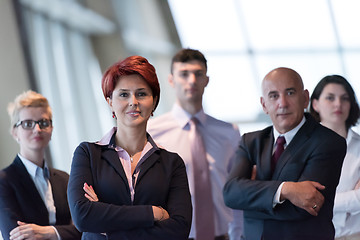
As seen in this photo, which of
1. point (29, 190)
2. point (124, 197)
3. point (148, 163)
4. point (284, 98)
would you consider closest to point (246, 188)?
point (284, 98)

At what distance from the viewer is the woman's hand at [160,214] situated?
2.73 m

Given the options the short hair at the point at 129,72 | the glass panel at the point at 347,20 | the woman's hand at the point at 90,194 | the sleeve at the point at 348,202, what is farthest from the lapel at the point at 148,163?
the glass panel at the point at 347,20

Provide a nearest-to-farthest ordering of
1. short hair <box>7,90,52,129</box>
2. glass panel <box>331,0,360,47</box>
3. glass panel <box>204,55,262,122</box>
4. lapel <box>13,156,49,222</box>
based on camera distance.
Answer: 1. lapel <box>13,156,49,222</box>
2. short hair <box>7,90,52,129</box>
3. glass panel <box>331,0,360,47</box>
4. glass panel <box>204,55,262,122</box>

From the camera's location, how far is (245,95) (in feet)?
25.5

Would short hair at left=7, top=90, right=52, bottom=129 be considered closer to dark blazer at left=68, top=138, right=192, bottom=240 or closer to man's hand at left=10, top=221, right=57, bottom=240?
man's hand at left=10, top=221, right=57, bottom=240

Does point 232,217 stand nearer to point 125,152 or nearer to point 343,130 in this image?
point 343,130

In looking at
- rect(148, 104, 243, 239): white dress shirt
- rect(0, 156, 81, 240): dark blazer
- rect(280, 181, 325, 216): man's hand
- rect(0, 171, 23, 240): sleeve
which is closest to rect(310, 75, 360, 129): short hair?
rect(148, 104, 243, 239): white dress shirt

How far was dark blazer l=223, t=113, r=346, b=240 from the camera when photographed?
317 centimetres

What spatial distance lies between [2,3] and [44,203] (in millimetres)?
3278

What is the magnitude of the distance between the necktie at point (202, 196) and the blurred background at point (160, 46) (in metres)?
2.43

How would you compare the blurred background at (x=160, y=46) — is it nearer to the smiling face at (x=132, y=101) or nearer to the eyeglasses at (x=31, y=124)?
the eyeglasses at (x=31, y=124)

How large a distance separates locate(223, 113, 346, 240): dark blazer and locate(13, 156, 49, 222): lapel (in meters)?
1.22

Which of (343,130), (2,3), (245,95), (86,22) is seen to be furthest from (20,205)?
(245,95)

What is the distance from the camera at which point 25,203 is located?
3568 millimetres
